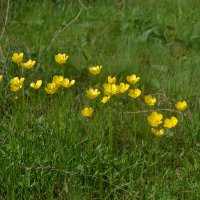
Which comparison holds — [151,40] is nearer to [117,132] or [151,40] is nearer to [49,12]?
[49,12]

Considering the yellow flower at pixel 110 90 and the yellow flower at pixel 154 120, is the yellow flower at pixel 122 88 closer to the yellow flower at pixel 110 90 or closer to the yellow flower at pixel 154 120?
the yellow flower at pixel 110 90

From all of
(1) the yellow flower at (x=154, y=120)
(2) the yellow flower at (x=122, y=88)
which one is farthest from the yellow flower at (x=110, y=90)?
(1) the yellow flower at (x=154, y=120)

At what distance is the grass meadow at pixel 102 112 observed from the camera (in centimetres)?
211

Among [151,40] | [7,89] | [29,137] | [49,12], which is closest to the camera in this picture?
[29,137]

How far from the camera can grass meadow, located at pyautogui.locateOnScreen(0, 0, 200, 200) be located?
211 cm

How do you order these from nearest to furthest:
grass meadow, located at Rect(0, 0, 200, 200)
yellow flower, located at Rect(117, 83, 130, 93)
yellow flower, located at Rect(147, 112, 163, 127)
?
grass meadow, located at Rect(0, 0, 200, 200) → yellow flower, located at Rect(147, 112, 163, 127) → yellow flower, located at Rect(117, 83, 130, 93)

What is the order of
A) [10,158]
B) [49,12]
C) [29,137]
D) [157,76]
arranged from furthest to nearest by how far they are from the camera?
[49,12] < [157,76] < [29,137] < [10,158]

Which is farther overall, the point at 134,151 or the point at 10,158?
the point at 134,151

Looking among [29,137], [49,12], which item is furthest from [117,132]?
[49,12]

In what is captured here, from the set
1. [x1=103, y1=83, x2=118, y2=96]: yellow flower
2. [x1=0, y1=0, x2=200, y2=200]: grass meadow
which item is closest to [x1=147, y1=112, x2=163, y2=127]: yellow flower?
[x1=0, y1=0, x2=200, y2=200]: grass meadow

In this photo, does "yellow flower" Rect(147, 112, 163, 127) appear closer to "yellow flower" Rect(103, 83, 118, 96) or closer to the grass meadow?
the grass meadow

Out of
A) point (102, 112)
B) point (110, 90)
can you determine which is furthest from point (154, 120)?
point (102, 112)

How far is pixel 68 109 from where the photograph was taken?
256cm

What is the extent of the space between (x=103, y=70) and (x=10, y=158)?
129 cm
